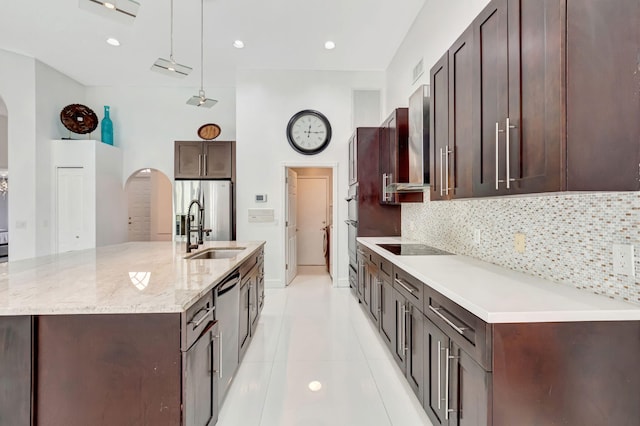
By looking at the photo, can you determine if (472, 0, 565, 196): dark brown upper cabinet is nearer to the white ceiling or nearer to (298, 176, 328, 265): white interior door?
the white ceiling

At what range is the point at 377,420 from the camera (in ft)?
6.44

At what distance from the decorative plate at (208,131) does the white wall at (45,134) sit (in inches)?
88.4

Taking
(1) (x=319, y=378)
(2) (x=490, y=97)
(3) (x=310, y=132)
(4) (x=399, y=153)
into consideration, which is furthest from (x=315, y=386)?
(3) (x=310, y=132)

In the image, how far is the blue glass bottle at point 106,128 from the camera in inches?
227

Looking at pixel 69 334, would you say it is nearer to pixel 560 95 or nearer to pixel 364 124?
pixel 560 95

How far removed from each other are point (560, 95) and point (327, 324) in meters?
3.10

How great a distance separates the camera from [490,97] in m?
1.60

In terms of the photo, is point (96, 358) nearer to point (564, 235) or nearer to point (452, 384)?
point (452, 384)

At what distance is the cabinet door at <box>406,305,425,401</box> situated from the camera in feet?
6.27

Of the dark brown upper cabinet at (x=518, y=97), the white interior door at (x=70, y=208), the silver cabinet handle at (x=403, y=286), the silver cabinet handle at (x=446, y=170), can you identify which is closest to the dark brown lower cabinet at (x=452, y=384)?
the silver cabinet handle at (x=403, y=286)

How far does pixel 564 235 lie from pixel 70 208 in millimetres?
6560

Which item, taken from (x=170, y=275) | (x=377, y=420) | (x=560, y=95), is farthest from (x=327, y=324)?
(x=560, y=95)

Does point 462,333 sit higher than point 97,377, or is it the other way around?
point 462,333

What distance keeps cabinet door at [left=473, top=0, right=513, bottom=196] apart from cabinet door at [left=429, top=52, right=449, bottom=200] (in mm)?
408
